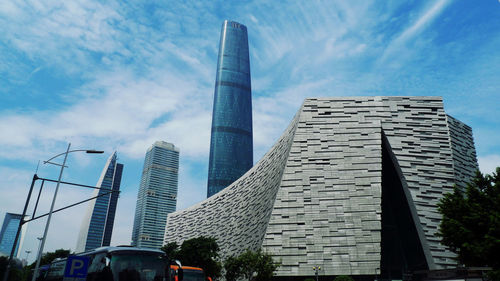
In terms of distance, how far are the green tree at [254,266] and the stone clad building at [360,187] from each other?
5.00 meters

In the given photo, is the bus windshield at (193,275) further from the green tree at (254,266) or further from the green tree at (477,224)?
the green tree at (477,224)

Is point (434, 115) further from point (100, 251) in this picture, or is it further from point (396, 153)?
point (100, 251)

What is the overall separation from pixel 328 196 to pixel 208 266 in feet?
83.2

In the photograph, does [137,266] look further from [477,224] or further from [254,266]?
[254,266]

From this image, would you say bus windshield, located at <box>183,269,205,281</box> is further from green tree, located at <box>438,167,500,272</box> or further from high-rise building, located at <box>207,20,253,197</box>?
high-rise building, located at <box>207,20,253,197</box>

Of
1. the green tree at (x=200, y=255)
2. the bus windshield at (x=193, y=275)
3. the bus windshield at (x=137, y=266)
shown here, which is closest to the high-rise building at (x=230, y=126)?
the green tree at (x=200, y=255)

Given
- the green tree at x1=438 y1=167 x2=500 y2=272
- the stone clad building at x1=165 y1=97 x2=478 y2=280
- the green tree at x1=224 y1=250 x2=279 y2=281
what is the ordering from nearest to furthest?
the green tree at x1=438 y1=167 x2=500 y2=272, the green tree at x1=224 y1=250 x2=279 y2=281, the stone clad building at x1=165 y1=97 x2=478 y2=280

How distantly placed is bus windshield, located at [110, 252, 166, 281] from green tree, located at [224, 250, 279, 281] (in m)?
36.0

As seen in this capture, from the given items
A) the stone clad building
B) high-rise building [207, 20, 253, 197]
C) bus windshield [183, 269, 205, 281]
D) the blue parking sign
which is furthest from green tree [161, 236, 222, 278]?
high-rise building [207, 20, 253, 197]

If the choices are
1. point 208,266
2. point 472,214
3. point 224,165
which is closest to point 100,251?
point 472,214

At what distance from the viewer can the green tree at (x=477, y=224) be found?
26047 millimetres

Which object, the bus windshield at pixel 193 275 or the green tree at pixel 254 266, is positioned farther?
the green tree at pixel 254 266

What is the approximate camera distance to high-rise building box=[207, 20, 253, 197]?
597 ft

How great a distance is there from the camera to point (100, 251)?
607 inches
